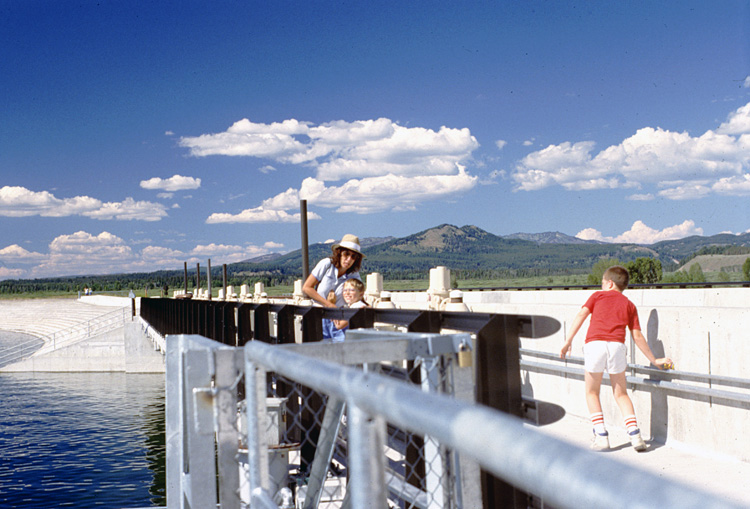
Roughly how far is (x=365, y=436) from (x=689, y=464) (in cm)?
545

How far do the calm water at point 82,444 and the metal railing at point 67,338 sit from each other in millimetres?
11806

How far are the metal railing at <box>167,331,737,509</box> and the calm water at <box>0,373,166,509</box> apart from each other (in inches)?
709

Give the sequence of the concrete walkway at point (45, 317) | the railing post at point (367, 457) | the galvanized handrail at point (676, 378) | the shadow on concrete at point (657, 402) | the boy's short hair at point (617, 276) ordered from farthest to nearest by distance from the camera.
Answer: the concrete walkway at point (45, 317), the shadow on concrete at point (657, 402), the boy's short hair at point (617, 276), the galvanized handrail at point (676, 378), the railing post at point (367, 457)

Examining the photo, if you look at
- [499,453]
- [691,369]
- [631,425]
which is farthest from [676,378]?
[499,453]

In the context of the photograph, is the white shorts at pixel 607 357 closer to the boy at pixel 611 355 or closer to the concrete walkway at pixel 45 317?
the boy at pixel 611 355

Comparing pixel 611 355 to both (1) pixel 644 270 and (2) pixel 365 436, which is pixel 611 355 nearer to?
(2) pixel 365 436

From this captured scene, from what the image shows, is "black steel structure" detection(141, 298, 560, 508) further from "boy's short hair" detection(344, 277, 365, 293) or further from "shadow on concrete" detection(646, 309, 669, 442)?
→ "shadow on concrete" detection(646, 309, 669, 442)

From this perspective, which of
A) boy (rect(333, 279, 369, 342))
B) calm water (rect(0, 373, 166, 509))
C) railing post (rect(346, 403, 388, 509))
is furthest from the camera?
calm water (rect(0, 373, 166, 509))

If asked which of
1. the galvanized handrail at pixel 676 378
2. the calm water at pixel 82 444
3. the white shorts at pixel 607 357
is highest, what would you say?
the white shorts at pixel 607 357

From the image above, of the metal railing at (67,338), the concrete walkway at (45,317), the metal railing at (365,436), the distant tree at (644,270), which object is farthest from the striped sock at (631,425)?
the concrete walkway at (45,317)

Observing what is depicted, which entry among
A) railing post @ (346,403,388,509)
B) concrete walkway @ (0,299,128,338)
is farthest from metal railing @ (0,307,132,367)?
railing post @ (346,403,388,509)

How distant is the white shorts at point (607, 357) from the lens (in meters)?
6.61

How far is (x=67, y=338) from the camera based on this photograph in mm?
69625

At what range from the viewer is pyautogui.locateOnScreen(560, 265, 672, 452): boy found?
6.62 metres
